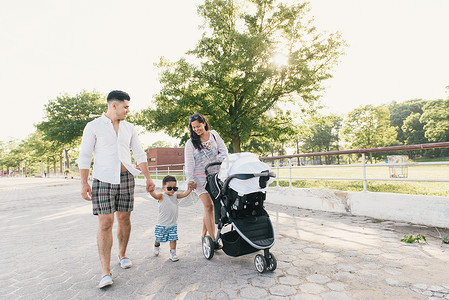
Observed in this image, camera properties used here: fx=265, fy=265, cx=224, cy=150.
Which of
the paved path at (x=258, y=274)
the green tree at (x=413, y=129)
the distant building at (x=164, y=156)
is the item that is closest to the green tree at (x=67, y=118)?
the distant building at (x=164, y=156)

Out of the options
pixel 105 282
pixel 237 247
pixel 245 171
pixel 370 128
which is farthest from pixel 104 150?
pixel 370 128

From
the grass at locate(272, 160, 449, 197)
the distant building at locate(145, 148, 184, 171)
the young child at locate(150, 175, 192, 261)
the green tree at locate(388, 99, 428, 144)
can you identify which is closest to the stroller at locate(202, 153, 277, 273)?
the young child at locate(150, 175, 192, 261)

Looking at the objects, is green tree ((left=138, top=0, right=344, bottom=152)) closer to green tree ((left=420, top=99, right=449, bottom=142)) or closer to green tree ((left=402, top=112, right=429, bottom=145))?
green tree ((left=420, top=99, right=449, bottom=142))

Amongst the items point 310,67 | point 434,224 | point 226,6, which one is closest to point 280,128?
point 310,67

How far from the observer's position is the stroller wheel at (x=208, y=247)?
3.39 metres

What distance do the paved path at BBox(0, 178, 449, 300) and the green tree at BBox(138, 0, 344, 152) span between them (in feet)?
40.8

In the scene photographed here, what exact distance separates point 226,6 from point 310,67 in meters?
7.06

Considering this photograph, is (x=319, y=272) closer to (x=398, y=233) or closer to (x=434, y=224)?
(x=398, y=233)

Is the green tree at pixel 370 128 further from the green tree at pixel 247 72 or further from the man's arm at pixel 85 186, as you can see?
the man's arm at pixel 85 186

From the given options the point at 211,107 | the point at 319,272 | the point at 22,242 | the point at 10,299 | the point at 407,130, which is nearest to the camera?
the point at 10,299

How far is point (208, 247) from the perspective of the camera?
135 inches

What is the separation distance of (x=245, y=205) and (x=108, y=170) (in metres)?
1.60

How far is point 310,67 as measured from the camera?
16.8 metres

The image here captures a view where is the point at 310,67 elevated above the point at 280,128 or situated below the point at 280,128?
above
